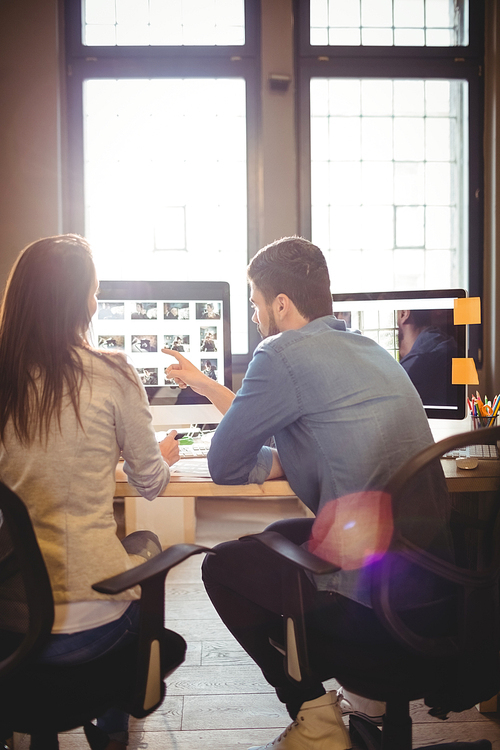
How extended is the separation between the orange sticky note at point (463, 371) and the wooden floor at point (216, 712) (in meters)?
1.00

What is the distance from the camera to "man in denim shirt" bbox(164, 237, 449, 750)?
40.7 inches

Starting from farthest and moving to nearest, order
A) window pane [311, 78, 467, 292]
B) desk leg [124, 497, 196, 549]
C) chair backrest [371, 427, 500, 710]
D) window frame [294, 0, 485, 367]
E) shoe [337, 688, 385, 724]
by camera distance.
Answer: window pane [311, 78, 467, 292]
window frame [294, 0, 485, 367]
desk leg [124, 497, 196, 549]
shoe [337, 688, 385, 724]
chair backrest [371, 427, 500, 710]

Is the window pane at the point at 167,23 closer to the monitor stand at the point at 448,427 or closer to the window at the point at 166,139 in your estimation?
the window at the point at 166,139

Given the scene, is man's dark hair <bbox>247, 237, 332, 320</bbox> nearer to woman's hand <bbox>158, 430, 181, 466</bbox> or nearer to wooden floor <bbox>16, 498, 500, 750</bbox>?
woman's hand <bbox>158, 430, 181, 466</bbox>

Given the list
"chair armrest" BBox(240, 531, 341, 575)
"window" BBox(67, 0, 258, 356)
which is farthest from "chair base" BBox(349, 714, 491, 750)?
"window" BBox(67, 0, 258, 356)

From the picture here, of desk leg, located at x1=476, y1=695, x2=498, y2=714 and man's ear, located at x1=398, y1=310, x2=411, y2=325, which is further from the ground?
man's ear, located at x1=398, y1=310, x2=411, y2=325

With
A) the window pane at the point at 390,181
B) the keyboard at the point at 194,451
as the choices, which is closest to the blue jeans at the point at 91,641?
the keyboard at the point at 194,451

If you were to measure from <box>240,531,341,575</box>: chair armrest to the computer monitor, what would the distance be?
0.83 metres

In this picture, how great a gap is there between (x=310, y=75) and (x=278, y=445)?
2740 millimetres

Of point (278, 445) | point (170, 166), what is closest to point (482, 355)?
point (170, 166)

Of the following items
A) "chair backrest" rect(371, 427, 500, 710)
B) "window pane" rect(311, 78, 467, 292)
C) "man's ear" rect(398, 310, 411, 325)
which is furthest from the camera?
"window pane" rect(311, 78, 467, 292)

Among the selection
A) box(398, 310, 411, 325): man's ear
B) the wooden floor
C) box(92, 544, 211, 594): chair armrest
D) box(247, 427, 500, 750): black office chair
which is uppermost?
box(398, 310, 411, 325): man's ear

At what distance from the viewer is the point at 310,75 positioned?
3123 mm

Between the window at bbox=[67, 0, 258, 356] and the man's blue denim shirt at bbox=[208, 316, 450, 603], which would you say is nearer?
the man's blue denim shirt at bbox=[208, 316, 450, 603]
